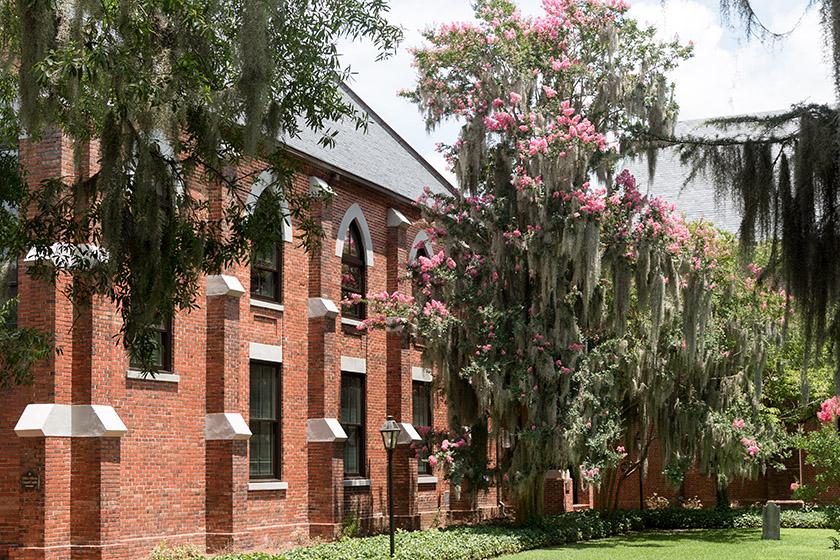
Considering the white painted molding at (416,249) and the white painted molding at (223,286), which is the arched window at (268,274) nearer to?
the white painted molding at (223,286)

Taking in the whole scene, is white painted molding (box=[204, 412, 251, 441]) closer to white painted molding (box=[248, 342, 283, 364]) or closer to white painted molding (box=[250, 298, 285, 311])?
white painted molding (box=[248, 342, 283, 364])

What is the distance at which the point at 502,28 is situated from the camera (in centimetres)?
Result: 2220

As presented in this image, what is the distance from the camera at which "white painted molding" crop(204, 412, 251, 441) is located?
18344mm

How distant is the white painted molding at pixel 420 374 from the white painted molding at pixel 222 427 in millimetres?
7909

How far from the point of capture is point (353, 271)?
77.7 feet

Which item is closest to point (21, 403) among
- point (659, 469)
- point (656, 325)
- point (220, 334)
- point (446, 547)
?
point (220, 334)

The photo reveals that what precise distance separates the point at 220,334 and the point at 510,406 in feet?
21.6

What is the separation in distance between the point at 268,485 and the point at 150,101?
11.3 metres

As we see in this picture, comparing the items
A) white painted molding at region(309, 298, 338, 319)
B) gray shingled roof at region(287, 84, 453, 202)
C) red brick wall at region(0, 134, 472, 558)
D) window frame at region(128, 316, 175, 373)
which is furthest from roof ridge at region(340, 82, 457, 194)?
window frame at region(128, 316, 175, 373)

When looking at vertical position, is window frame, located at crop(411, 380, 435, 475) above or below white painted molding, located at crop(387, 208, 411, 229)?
below

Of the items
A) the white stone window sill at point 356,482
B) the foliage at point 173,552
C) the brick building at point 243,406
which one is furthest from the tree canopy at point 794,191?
the white stone window sill at point 356,482

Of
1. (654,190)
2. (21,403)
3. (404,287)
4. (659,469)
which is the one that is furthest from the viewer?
(654,190)

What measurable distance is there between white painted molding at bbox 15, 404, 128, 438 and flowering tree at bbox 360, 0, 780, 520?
7.37m

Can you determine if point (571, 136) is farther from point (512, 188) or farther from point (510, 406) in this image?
point (510, 406)
